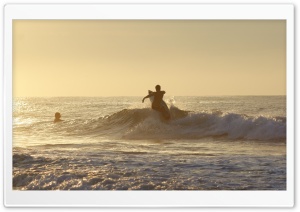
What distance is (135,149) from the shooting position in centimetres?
734

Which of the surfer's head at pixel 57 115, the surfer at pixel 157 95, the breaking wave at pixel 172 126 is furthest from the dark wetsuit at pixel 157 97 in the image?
the surfer's head at pixel 57 115

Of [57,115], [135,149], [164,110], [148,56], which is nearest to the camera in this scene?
[148,56]

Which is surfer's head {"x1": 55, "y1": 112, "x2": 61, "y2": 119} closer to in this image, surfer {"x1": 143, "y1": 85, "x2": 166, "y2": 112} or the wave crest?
the wave crest

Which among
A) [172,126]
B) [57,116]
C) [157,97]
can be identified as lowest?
[172,126]

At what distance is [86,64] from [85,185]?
124cm

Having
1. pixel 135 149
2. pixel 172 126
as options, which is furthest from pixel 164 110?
pixel 135 149

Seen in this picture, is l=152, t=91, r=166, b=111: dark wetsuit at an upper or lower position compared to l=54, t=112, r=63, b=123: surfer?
upper

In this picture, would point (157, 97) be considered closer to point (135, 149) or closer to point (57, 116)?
point (135, 149)

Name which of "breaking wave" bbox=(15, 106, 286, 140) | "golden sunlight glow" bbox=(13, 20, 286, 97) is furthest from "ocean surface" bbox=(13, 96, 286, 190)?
"golden sunlight glow" bbox=(13, 20, 286, 97)

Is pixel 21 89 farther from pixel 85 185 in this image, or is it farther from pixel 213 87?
Answer: pixel 213 87

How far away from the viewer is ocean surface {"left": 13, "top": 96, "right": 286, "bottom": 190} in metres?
6.93

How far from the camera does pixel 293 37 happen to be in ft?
22.5

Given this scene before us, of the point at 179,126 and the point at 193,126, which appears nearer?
the point at 193,126

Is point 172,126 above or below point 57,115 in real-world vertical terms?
below
